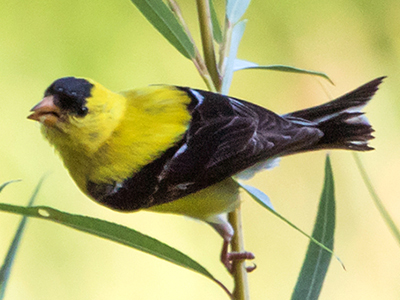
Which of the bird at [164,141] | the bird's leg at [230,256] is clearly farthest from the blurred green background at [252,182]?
the bird at [164,141]

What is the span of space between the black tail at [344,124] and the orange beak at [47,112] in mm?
346

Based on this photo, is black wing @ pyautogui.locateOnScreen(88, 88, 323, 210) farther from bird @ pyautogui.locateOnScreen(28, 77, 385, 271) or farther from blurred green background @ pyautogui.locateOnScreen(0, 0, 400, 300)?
blurred green background @ pyautogui.locateOnScreen(0, 0, 400, 300)

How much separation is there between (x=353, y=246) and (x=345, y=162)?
0.20 meters

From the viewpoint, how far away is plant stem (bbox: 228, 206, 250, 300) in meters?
0.47

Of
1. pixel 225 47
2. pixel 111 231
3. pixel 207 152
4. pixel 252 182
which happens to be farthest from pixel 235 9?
pixel 252 182

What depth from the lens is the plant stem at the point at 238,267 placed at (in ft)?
1.53

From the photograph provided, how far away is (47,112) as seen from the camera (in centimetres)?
48

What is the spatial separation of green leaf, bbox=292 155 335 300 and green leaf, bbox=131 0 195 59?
251 mm

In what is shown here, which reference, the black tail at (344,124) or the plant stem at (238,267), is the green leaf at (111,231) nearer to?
the plant stem at (238,267)

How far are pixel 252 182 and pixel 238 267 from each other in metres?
0.51

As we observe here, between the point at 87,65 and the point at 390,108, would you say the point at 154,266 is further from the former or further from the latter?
the point at 390,108

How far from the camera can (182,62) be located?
1.00 metres

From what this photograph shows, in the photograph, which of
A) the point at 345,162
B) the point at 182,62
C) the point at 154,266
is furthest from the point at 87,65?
the point at 345,162

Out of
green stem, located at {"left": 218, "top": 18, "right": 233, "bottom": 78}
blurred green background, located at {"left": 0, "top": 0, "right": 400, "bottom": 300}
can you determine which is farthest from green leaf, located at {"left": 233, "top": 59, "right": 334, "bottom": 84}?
blurred green background, located at {"left": 0, "top": 0, "right": 400, "bottom": 300}
